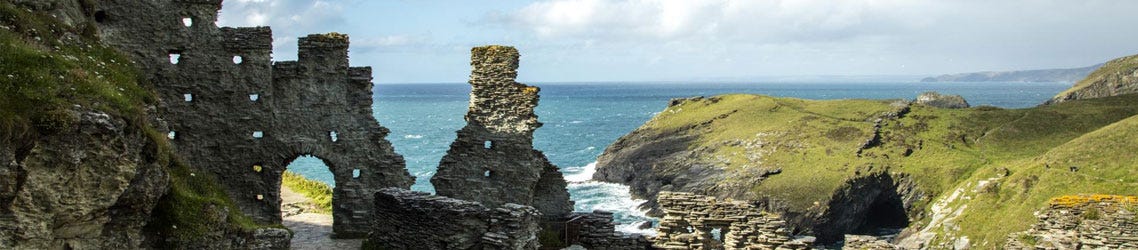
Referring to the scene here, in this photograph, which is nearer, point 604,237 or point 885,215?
point 604,237

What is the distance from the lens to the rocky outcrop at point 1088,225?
24469 mm

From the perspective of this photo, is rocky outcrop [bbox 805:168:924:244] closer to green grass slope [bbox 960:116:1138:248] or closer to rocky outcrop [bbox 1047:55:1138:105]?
green grass slope [bbox 960:116:1138:248]

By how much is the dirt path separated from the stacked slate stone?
6039mm

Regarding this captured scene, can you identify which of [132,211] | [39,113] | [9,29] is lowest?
[132,211]

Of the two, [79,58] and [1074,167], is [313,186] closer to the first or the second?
[79,58]

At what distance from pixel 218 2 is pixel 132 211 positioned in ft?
30.4

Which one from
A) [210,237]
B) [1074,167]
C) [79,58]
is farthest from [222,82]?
[1074,167]

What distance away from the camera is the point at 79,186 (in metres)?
15.1

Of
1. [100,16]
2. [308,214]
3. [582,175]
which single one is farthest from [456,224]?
[582,175]

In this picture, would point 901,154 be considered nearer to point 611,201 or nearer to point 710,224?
point 611,201

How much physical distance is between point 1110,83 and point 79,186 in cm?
13474

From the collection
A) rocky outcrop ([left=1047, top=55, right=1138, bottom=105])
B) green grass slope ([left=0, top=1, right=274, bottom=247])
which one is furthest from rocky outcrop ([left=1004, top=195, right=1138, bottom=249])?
rocky outcrop ([left=1047, top=55, right=1138, bottom=105])

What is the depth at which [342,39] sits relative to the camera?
25.5m

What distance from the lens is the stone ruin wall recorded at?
79.1ft
